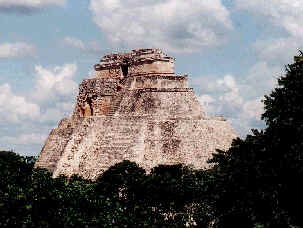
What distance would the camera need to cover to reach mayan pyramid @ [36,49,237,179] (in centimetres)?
2511

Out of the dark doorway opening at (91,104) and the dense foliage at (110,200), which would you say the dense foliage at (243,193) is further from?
the dark doorway opening at (91,104)

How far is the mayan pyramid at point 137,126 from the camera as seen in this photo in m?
25.1

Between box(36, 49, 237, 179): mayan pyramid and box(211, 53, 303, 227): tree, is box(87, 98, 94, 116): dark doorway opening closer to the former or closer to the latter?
box(36, 49, 237, 179): mayan pyramid

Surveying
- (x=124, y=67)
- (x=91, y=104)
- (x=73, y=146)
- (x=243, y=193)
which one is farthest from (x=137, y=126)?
(x=243, y=193)

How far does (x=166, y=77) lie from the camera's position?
94.1ft

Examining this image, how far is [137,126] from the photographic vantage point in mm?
26094

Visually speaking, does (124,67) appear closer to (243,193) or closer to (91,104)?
(91,104)

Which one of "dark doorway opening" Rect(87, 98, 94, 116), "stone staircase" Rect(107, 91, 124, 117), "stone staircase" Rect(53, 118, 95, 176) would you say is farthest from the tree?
"dark doorway opening" Rect(87, 98, 94, 116)

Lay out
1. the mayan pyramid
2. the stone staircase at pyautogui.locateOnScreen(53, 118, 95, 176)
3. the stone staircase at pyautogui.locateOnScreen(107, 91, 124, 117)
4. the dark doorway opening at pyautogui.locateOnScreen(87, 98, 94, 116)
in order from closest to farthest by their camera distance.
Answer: the mayan pyramid
the stone staircase at pyautogui.locateOnScreen(53, 118, 95, 176)
the stone staircase at pyautogui.locateOnScreen(107, 91, 124, 117)
the dark doorway opening at pyautogui.locateOnScreen(87, 98, 94, 116)

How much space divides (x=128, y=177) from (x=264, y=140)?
1057 cm

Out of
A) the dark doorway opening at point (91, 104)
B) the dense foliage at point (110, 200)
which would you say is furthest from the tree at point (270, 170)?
the dark doorway opening at point (91, 104)

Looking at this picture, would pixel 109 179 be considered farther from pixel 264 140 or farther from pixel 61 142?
pixel 264 140

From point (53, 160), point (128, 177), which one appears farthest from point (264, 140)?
point (53, 160)

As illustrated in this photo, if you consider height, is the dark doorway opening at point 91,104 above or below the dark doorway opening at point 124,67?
below
